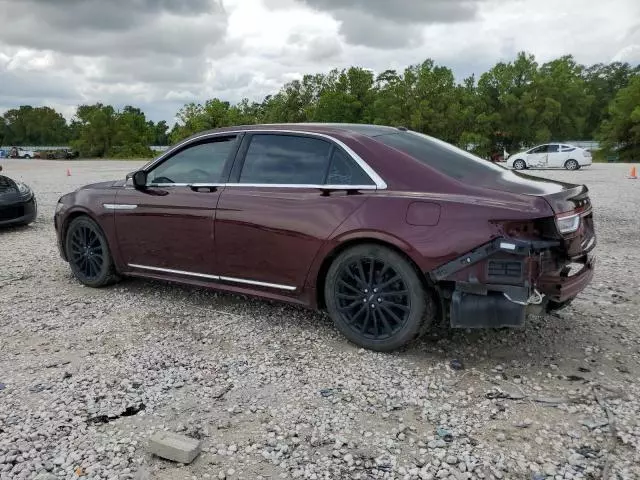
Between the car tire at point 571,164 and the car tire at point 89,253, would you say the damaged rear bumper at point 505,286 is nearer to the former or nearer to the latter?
the car tire at point 89,253

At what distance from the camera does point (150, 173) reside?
518cm

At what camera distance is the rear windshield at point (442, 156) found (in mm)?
3928

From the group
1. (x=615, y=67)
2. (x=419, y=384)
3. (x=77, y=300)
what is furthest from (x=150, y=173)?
(x=615, y=67)

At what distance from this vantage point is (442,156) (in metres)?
4.17

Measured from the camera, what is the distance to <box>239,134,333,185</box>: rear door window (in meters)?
4.22

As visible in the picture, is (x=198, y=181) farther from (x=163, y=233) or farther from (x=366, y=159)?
(x=366, y=159)

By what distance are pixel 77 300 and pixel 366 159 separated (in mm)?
3166

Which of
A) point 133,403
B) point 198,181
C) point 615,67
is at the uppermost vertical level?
point 615,67

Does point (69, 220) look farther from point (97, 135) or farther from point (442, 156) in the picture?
point (97, 135)

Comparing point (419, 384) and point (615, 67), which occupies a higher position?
point (615, 67)

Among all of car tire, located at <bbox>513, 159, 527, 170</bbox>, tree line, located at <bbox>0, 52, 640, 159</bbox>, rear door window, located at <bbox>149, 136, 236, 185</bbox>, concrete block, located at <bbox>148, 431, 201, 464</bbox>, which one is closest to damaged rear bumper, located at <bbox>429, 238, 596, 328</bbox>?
concrete block, located at <bbox>148, 431, 201, 464</bbox>

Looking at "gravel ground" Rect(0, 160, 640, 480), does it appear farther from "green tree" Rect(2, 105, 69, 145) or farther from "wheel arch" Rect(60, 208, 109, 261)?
"green tree" Rect(2, 105, 69, 145)

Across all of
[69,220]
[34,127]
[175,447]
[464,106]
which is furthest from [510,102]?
[34,127]

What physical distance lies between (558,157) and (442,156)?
2702 centimetres
